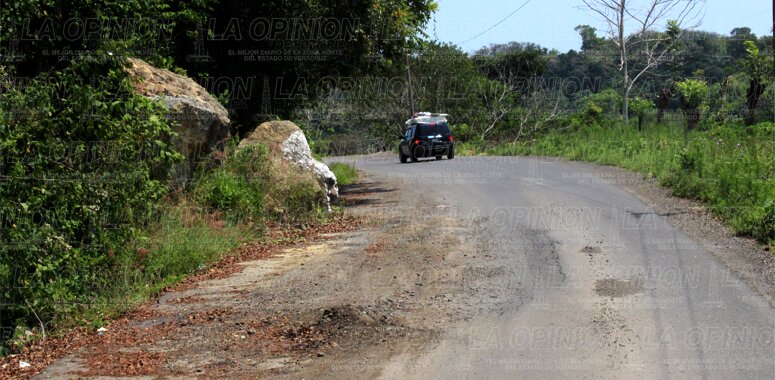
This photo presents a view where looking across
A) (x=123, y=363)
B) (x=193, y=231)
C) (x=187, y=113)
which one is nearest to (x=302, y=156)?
(x=187, y=113)

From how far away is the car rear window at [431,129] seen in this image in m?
37.2

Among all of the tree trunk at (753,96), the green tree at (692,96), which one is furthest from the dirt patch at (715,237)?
the green tree at (692,96)

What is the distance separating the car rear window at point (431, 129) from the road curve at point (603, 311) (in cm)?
1960

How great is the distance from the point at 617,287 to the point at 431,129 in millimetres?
27040

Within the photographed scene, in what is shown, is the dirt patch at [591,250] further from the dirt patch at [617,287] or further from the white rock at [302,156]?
the white rock at [302,156]

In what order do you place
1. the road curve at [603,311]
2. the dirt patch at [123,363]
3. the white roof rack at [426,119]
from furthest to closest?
the white roof rack at [426,119], the dirt patch at [123,363], the road curve at [603,311]

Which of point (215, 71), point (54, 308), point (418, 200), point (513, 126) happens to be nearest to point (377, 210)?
point (418, 200)

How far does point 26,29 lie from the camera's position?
1131 cm

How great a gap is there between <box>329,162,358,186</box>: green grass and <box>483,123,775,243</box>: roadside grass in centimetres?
846

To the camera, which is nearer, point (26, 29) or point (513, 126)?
point (26, 29)

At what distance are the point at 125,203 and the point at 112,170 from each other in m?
0.48

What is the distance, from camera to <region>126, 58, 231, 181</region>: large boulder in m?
15.2

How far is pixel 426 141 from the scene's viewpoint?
3738 centimetres

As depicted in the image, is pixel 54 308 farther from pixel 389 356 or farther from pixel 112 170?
pixel 389 356
